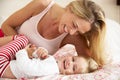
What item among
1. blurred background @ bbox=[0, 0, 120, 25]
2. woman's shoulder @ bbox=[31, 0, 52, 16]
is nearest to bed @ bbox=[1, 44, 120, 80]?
woman's shoulder @ bbox=[31, 0, 52, 16]

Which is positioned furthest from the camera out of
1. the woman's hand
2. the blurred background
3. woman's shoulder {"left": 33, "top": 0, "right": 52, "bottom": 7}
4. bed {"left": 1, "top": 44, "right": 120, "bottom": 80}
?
the blurred background

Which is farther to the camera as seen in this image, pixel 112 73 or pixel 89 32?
pixel 89 32

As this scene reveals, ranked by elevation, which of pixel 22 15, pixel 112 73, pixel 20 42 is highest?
pixel 22 15

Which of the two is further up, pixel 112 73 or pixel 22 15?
pixel 22 15

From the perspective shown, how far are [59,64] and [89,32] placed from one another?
29cm

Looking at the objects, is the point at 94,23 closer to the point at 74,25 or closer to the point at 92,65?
the point at 74,25

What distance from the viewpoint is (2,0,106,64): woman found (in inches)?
53.5

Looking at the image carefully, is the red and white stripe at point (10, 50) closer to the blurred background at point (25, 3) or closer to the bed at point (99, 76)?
the bed at point (99, 76)

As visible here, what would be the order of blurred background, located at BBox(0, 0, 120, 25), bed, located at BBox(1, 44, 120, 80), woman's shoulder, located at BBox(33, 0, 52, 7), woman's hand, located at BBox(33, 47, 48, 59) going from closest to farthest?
bed, located at BBox(1, 44, 120, 80) < woman's hand, located at BBox(33, 47, 48, 59) < woman's shoulder, located at BBox(33, 0, 52, 7) < blurred background, located at BBox(0, 0, 120, 25)

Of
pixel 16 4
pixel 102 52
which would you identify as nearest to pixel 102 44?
pixel 102 52

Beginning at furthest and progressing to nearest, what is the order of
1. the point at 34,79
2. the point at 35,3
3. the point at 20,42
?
the point at 35,3
the point at 20,42
the point at 34,79

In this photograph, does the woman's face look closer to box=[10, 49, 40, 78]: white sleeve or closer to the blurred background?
box=[10, 49, 40, 78]: white sleeve

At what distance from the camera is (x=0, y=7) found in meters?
2.38

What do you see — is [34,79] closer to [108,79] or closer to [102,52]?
[108,79]
